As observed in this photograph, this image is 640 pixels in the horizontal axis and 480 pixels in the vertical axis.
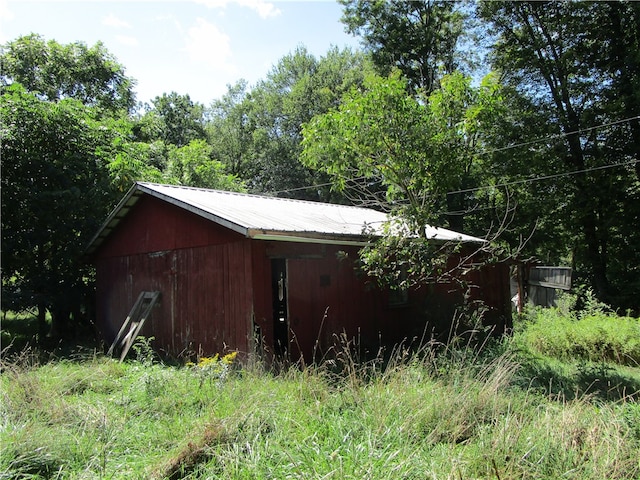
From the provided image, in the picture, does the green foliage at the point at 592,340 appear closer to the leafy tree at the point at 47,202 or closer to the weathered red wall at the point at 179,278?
the weathered red wall at the point at 179,278

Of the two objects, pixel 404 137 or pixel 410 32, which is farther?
pixel 410 32

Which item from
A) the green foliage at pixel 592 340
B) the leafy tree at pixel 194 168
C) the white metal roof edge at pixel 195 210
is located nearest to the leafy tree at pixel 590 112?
the green foliage at pixel 592 340

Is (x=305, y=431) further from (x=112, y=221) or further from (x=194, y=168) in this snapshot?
(x=194, y=168)

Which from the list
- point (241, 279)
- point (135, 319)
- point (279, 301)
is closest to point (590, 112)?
point (279, 301)

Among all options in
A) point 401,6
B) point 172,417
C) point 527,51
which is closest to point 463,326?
point 172,417

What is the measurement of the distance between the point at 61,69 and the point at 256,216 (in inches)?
741

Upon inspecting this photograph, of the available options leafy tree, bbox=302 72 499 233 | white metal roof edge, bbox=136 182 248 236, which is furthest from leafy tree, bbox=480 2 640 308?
white metal roof edge, bbox=136 182 248 236

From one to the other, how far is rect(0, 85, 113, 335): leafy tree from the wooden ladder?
2802 millimetres

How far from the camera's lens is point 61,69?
21391mm

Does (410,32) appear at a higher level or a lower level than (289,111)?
higher

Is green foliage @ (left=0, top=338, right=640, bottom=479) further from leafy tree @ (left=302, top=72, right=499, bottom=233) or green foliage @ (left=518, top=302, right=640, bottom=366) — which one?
green foliage @ (left=518, top=302, right=640, bottom=366)

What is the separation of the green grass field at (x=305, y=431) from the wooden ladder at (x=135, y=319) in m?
2.92

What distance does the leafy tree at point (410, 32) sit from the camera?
22.6 metres

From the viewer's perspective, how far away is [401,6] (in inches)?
898
